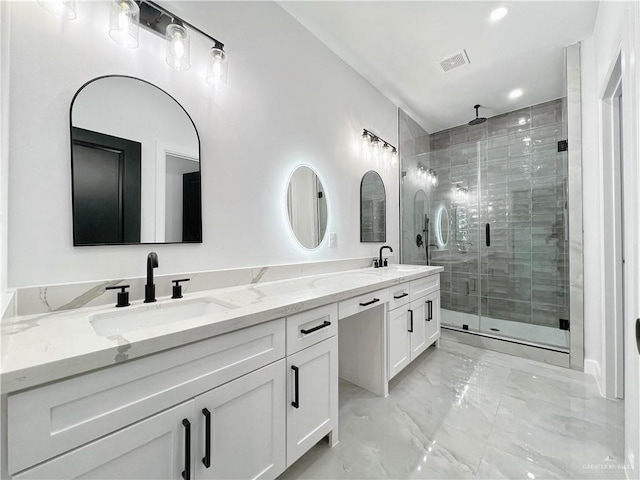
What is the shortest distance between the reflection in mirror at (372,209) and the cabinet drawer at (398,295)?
707 mm

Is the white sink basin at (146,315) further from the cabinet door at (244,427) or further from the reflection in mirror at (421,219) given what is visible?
the reflection in mirror at (421,219)

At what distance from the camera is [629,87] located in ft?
3.59

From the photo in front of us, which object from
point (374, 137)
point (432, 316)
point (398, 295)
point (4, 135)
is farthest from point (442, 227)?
point (4, 135)

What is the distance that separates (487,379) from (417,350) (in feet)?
1.85

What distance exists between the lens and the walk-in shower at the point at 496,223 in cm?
306

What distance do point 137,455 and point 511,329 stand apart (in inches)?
142

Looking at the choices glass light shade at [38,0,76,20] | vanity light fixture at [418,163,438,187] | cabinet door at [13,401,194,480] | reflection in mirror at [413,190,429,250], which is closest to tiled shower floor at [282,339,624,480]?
cabinet door at [13,401,194,480]

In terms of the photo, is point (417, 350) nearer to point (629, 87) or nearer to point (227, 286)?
point (227, 286)

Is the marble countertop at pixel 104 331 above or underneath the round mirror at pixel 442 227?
underneath

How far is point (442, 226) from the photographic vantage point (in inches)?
147

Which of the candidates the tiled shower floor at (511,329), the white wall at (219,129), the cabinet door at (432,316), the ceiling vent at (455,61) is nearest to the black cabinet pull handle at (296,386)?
the white wall at (219,129)

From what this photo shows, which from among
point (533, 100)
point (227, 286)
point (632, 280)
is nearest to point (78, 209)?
point (227, 286)

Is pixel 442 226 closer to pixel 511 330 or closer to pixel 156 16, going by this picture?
pixel 511 330

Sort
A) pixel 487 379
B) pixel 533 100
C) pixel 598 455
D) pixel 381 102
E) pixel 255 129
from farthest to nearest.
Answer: pixel 533 100 → pixel 381 102 → pixel 487 379 → pixel 255 129 → pixel 598 455
